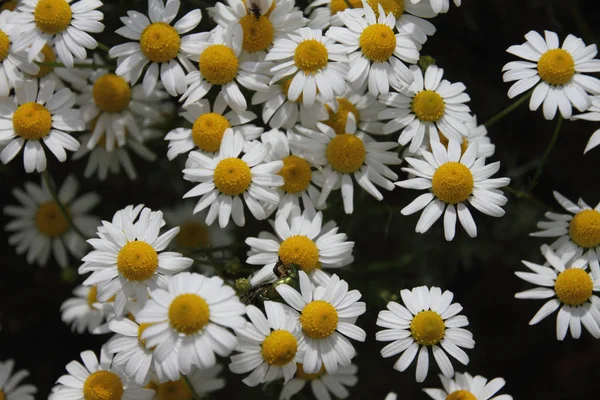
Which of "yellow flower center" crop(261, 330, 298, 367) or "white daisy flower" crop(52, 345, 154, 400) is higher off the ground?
"yellow flower center" crop(261, 330, 298, 367)

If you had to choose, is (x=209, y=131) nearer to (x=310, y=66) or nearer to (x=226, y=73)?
(x=226, y=73)

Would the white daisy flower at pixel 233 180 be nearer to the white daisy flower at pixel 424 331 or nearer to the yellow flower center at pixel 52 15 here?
the white daisy flower at pixel 424 331

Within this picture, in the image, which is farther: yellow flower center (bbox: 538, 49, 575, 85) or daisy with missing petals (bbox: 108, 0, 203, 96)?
daisy with missing petals (bbox: 108, 0, 203, 96)

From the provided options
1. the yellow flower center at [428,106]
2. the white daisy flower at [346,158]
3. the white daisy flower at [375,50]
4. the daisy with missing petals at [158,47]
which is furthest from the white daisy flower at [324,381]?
the daisy with missing petals at [158,47]

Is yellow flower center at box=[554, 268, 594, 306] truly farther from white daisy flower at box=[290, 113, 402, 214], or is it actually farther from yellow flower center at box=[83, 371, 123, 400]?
yellow flower center at box=[83, 371, 123, 400]

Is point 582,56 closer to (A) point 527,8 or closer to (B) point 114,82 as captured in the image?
(A) point 527,8

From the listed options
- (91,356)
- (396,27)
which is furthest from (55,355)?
(396,27)

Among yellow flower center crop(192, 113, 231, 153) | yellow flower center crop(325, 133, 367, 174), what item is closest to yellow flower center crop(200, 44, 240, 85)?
yellow flower center crop(192, 113, 231, 153)
